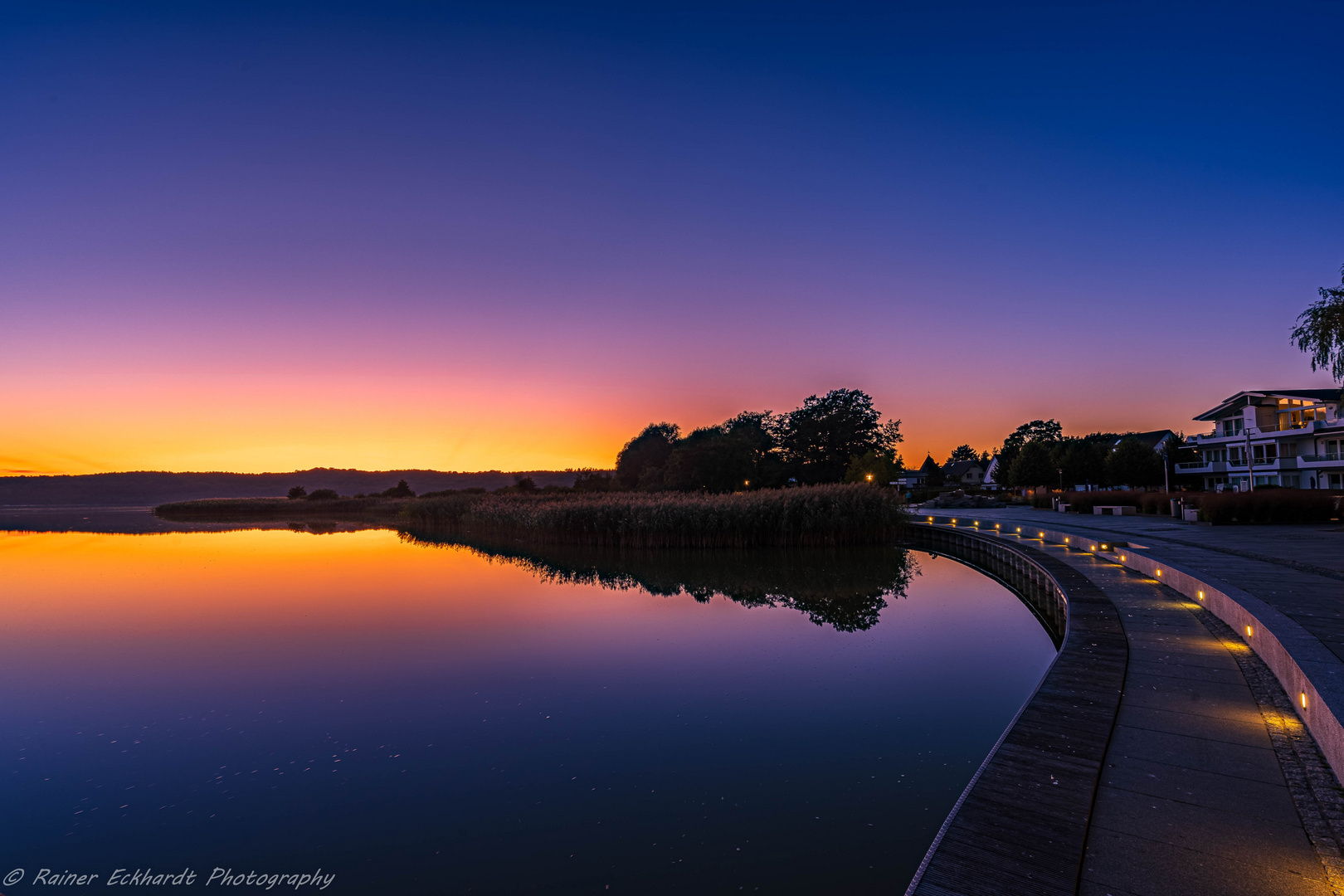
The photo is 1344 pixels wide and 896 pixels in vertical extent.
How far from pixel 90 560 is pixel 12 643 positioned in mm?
11812

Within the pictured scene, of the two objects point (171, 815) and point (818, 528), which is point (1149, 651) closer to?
point (171, 815)

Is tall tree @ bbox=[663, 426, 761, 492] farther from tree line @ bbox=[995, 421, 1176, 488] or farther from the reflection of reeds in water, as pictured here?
the reflection of reeds in water

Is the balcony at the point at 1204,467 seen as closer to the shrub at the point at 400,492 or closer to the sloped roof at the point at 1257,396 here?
the sloped roof at the point at 1257,396

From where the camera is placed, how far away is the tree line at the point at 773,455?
159ft

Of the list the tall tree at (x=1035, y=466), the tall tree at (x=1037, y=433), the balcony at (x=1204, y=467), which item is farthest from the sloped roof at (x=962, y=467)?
the balcony at (x=1204, y=467)

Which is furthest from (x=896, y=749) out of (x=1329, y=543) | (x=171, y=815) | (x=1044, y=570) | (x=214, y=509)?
(x=214, y=509)

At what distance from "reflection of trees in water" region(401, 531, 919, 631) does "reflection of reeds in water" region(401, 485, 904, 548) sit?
0.81m

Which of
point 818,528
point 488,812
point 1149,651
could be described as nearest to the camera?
point 488,812

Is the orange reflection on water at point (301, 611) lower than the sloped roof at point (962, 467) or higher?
lower

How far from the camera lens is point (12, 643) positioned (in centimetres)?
877

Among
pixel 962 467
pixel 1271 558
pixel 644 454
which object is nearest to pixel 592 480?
Result: pixel 644 454

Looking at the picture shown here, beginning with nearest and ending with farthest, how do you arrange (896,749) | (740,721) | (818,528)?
(896,749)
(740,721)
(818,528)

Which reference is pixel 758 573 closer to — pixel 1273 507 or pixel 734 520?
pixel 734 520

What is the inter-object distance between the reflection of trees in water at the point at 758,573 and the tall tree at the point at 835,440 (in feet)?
115
